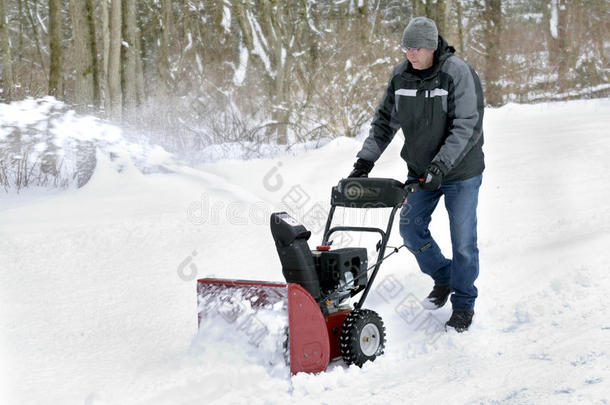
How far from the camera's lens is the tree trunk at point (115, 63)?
10219 millimetres

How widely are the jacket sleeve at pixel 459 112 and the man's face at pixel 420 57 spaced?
0.11 metres

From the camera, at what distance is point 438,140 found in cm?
386

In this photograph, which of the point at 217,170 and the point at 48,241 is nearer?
the point at 48,241

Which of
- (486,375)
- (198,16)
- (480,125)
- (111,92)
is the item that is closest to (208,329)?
(486,375)

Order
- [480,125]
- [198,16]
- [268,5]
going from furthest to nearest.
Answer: [198,16] → [268,5] → [480,125]

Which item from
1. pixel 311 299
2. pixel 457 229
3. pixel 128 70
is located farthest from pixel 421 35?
pixel 128 70

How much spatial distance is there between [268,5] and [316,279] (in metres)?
15.5

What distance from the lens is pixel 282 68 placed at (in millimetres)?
18109

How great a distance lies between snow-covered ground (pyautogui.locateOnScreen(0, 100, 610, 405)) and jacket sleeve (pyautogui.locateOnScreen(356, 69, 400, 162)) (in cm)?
112

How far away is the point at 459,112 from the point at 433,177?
0.43 meters

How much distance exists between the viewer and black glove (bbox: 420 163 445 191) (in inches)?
142

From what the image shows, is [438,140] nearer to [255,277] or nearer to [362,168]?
[362,168]

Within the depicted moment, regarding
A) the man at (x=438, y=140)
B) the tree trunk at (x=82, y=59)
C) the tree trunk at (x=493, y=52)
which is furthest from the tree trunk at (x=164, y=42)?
the man at (x=438, y=140)

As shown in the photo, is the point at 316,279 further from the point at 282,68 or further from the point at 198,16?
the point at 198,16
